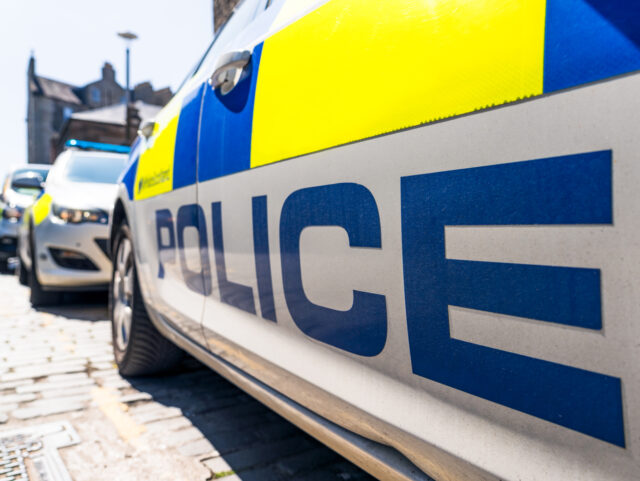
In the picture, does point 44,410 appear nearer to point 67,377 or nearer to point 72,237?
point 67,377

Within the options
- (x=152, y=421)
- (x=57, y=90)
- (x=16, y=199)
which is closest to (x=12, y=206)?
(x=16, y=199)

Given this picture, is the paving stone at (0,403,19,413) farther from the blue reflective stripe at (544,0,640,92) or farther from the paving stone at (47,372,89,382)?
the blue reflective stripe at (544,0,640,92)

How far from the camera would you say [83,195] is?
4.65m

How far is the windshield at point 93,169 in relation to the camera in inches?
197

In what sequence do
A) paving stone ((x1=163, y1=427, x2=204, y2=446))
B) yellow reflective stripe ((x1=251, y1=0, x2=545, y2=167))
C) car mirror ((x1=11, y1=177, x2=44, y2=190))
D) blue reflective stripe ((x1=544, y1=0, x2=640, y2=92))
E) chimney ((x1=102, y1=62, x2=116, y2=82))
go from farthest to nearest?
chimney ((x1=102, y1=62, x2=116, y2=82)) → car mirror ((x1=11, y1=177, x2=44, y2=190)) → paving stone ((x1=163, y1=427, x2=204, y2=446)) → yellow reflective stripe ((x1=251, y1=0, x2=545, y2=167)) → blue reflective stripe ((x1=544, y1=0, x2=640, y2=92))

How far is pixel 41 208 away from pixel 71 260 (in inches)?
29.0

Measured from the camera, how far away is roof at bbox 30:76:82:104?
136 feet

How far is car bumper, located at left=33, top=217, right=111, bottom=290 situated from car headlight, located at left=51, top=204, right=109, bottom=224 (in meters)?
0.05

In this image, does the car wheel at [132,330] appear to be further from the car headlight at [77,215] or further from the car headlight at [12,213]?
the car headlight at [12,213]

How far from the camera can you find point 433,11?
81 centimetres

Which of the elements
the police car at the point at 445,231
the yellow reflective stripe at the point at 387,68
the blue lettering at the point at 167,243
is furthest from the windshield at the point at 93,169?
the yellow reflective stripe at the point at 387,68

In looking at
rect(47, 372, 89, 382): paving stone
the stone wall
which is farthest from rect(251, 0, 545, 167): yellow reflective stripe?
the stone wall

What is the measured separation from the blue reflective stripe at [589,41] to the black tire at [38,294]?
517cm

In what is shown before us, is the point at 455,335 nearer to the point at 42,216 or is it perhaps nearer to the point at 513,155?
the point at 513,155
